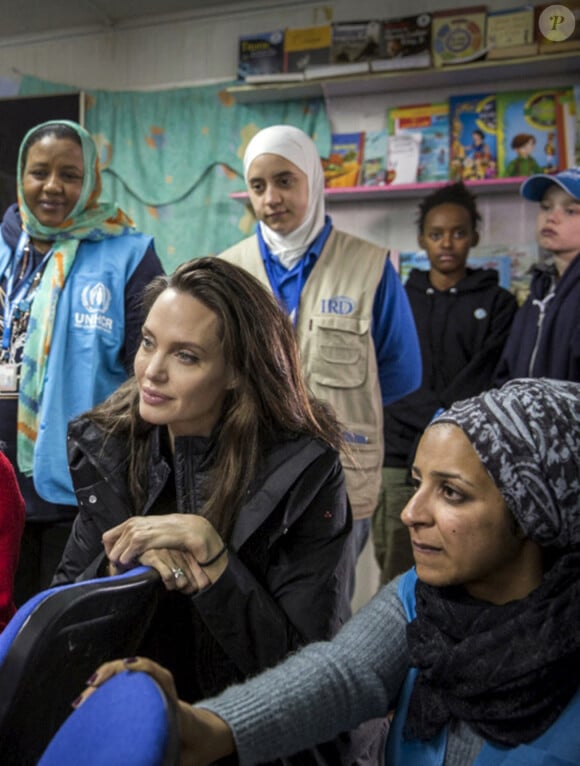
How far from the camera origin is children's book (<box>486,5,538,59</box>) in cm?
352

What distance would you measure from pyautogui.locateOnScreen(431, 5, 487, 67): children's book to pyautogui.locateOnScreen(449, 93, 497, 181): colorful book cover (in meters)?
0.18

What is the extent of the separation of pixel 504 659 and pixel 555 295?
1567 mm

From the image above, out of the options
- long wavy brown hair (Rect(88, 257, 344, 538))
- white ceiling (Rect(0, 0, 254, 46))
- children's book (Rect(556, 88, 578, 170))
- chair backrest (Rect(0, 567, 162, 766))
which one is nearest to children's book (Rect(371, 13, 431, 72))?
children's book (Rect(556, 88, 578, 170))

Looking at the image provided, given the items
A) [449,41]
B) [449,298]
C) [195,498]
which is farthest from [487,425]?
[449,41]

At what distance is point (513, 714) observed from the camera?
0.94 metres

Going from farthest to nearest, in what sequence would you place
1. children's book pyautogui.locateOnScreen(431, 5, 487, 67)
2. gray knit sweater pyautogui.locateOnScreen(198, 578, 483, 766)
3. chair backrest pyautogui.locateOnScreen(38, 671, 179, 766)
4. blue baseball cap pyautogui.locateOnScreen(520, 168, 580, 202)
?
1. children's book pyautogui.locateOnScreen(431, 5, 487, 67)
2. blue baseball cap pyautogui.locateOnScreen(520, 168, 580, 202)
3. gray knit sweater pyautogui.locateOnScreen(198, 578, 483, 766)
4. chair backrest pyautogui.locateOnScreen(38, 671, 179, 766)

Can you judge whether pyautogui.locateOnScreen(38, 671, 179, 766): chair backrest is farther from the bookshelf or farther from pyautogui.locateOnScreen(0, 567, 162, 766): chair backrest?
the bookshelf

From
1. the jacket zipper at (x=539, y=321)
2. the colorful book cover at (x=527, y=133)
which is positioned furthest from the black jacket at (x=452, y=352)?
the colorful book cover at (x=527, y=133)

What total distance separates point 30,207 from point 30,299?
0.79 ft

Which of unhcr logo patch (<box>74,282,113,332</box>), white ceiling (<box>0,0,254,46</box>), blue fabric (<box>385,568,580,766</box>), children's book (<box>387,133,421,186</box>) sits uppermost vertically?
white ceiling (<box>0,0,254,46</box>)

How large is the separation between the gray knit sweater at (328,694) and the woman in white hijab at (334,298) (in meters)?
1.02

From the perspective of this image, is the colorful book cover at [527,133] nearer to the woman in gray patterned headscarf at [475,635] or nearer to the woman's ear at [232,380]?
the woman's ear at [232,380]

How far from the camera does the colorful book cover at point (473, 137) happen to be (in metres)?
3.63

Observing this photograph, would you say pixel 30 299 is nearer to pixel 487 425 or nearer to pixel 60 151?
pixel 60 151
